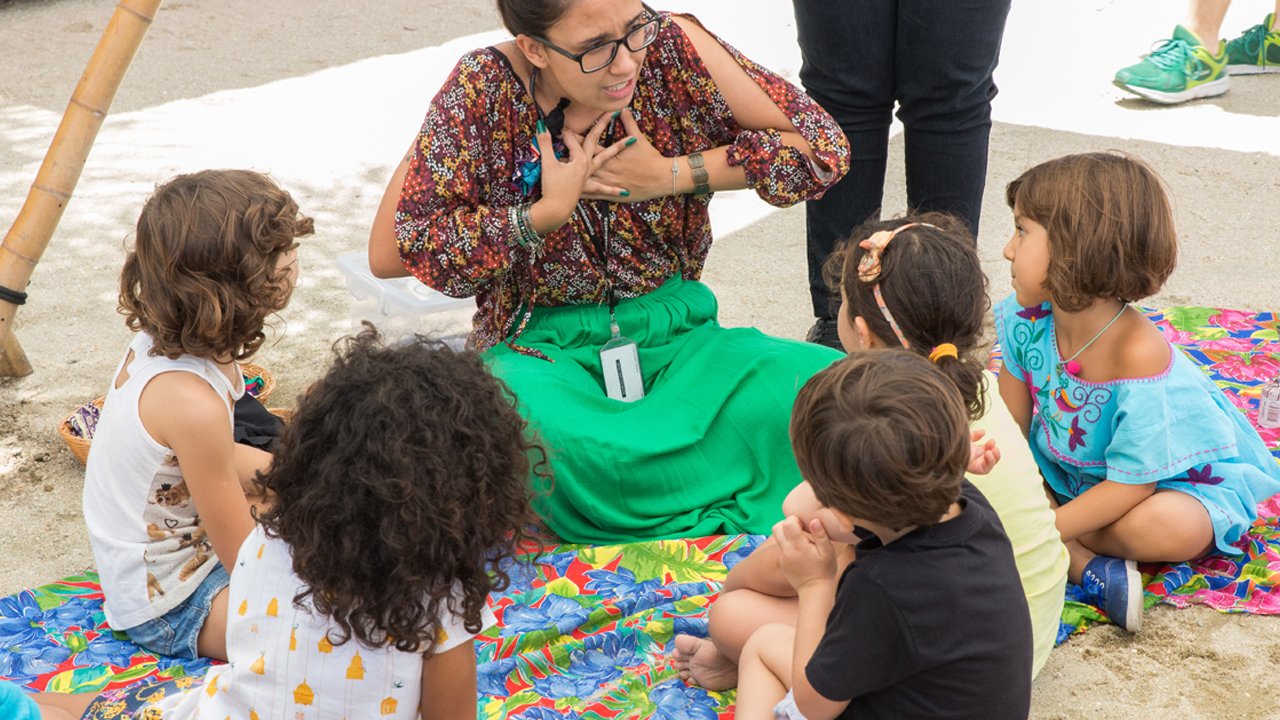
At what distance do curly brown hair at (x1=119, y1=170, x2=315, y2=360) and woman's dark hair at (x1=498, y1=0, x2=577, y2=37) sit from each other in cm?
62

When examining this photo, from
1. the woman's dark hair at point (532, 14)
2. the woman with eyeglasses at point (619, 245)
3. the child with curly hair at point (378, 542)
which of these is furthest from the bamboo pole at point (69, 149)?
the child with curly hair at point (378, 542)

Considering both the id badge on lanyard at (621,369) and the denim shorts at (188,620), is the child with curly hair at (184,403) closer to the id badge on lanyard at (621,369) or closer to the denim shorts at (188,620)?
the denim shorts at (188,620)

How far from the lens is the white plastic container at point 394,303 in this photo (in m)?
3.15

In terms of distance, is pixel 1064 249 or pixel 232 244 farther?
pixel 1064 249

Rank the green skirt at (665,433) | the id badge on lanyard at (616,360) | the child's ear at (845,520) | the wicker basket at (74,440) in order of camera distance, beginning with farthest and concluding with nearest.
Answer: the wicker basket at (74,440) → the id badge on lanyard at (616,360) → the green skirt at (665,433) → the child's ear at (845,520)

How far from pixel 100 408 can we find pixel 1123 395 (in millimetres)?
2467

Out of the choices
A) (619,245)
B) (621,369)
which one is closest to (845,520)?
(621,369)

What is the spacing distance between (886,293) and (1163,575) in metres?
0.96

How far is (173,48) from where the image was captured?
19.6 feet

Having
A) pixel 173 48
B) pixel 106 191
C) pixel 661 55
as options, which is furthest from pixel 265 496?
pixel 173 48

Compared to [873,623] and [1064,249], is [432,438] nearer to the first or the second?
[873,623]

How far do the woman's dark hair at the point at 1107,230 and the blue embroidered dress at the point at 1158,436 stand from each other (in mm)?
195

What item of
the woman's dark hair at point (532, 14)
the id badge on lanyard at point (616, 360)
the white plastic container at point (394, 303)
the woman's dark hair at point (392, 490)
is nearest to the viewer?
the woman's dark hair at point (392, 490)

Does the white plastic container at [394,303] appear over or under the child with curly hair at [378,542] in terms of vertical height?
under
